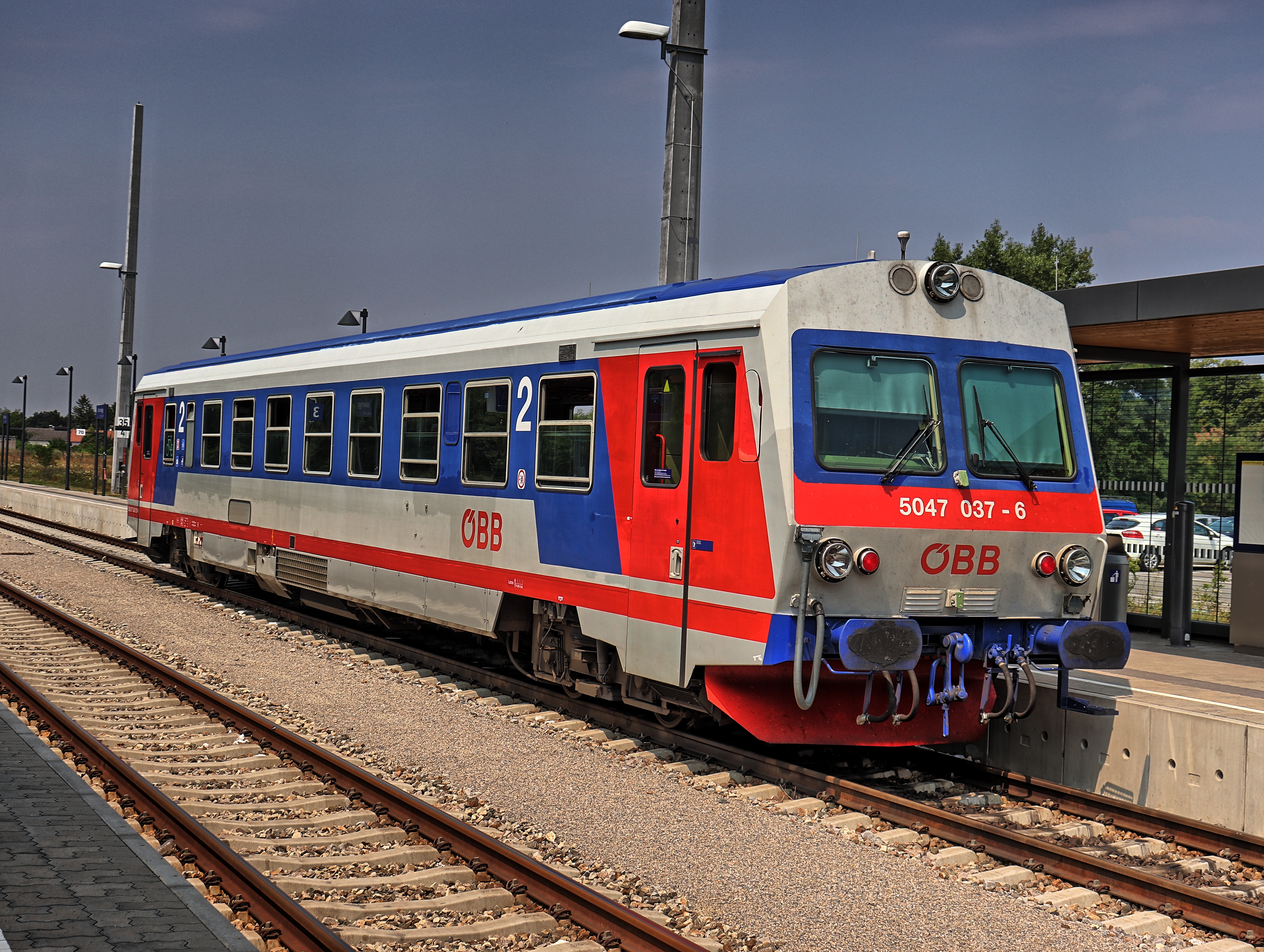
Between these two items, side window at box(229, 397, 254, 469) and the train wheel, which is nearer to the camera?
the train wheel

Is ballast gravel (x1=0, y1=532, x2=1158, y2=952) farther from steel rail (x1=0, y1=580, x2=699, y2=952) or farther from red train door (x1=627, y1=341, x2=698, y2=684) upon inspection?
red train door (x1=627, y1=341, x2=698, y2=684)

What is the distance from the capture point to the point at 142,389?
2067 centimetres

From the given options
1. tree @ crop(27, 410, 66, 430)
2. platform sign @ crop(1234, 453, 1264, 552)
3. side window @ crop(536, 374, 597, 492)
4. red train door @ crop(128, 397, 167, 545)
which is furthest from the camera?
tree @ crop(27, 410, 66, 430)

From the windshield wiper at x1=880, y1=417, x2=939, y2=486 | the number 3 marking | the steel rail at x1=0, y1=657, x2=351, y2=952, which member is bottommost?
the steel rail at x1=0, y1=657, x2=351, y2=952

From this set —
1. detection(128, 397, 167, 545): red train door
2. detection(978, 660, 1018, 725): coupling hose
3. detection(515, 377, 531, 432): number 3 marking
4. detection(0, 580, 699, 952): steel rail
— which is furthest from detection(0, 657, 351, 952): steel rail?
detection(128, 397, 167, 545): red train door

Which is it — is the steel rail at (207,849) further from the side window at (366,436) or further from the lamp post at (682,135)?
the lamp post at (682,135)

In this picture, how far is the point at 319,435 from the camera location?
575 inches

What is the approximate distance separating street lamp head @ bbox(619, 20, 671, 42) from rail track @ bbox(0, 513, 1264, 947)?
6585 mm

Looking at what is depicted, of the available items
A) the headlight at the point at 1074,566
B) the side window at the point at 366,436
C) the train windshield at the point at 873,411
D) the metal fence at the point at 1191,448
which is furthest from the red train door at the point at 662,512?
the metal fence at the point at 1191,448

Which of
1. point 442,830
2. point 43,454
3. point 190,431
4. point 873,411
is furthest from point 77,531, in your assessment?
point 43,454

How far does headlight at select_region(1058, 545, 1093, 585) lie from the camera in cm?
857

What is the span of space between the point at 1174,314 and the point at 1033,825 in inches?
220

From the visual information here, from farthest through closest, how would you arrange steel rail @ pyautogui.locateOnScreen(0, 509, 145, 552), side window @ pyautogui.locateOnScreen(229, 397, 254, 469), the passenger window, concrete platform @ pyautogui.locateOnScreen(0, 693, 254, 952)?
1. steel rail @ pyautogui.locateOnScreen(0, 509, 145, 552)
2. side window @ pyautogui.locateOnScreen(229, 397, 254, 469)
3. the passenger window
4. concrete platform @ pyautogui.locateOnScreen(0, 693, 254, 952)

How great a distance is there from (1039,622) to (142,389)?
639 inches
